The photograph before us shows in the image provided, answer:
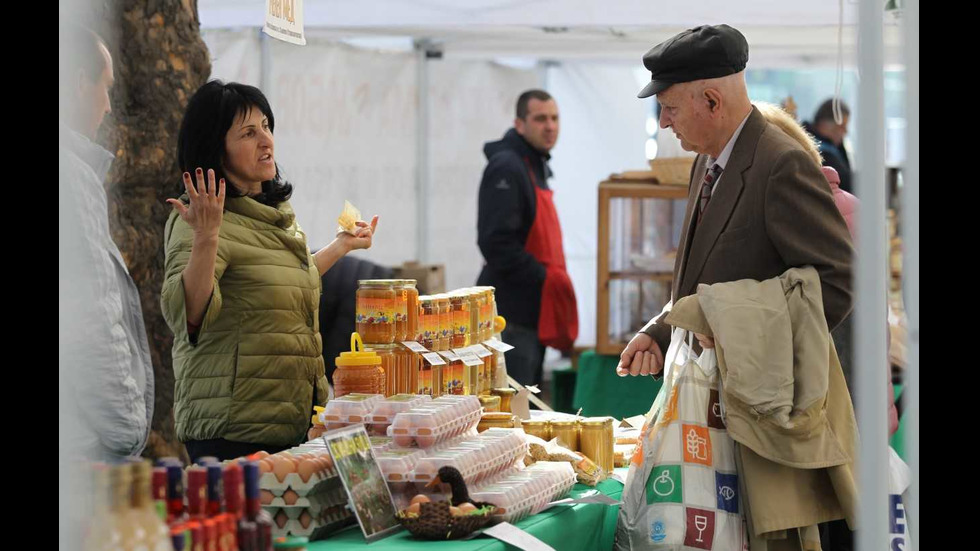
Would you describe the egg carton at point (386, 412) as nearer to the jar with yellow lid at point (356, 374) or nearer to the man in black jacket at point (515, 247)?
the jar with yellow lid at point (356, 374)

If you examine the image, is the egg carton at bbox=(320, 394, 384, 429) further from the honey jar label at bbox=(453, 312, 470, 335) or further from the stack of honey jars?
the honey jar label at bbox=(453, 312, 470, 335)

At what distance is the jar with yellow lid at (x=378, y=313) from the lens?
10.3ft

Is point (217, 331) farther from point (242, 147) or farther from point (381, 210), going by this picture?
point (381, 210)

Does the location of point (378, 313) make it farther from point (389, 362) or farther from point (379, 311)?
point (389, 362)

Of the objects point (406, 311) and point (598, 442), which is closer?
point (406, 311)

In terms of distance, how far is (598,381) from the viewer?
6.68 meters

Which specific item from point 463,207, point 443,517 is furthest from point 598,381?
point 443,517

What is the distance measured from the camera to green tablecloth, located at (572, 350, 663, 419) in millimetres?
6379

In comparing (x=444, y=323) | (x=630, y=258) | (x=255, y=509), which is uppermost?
(x=630, y=258)

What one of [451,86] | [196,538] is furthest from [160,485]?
[451,86]

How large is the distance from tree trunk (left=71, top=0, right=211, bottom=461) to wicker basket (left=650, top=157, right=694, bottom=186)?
2.56m

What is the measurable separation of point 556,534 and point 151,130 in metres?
2.63

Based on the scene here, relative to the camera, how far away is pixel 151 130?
460 centimetres
